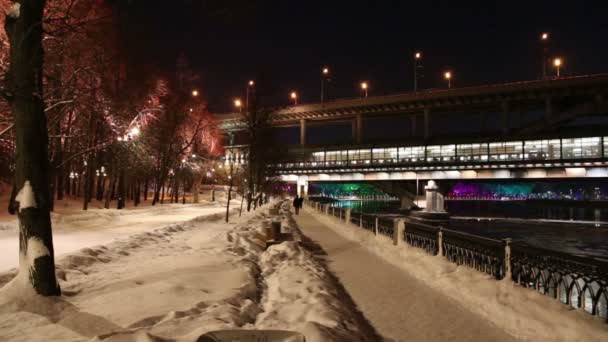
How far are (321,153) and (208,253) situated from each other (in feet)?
265

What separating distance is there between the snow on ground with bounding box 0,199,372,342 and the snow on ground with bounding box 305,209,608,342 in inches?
99.6

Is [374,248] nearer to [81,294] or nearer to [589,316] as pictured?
[589,316]

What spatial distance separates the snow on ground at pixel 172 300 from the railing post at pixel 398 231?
13.3 ft

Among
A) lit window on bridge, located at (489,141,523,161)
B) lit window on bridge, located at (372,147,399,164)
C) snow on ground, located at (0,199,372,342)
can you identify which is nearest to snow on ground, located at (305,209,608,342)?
snow on ground, located at (0,199,372,342)

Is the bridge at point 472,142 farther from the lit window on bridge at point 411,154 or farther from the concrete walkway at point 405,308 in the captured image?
the concrete walkway at point 405,308

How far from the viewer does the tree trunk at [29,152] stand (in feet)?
19.2

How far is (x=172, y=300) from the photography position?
644 centimetres

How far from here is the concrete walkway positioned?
655 centimetres

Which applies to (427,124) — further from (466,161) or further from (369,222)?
(369,222)

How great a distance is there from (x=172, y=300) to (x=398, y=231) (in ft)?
31.0

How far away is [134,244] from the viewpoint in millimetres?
12289

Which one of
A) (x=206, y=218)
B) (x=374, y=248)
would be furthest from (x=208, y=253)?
(x=206, y=218)

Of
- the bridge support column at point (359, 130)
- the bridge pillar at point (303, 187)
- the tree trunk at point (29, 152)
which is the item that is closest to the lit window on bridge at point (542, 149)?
the bridge support column at point (359, 130)

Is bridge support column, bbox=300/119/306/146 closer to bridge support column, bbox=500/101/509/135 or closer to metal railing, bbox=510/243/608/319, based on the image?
bridge support column, bbox=500/101/509/135
